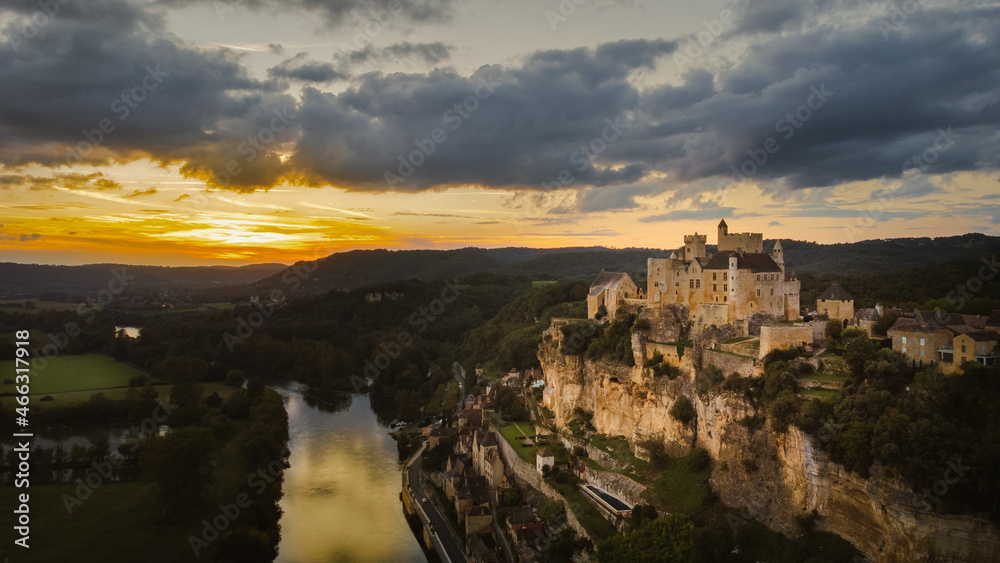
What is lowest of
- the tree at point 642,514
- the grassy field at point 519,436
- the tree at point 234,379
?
the tree at point 234,379

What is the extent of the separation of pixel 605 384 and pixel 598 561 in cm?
1129

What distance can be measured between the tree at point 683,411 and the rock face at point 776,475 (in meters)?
0.25

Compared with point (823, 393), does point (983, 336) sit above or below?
above

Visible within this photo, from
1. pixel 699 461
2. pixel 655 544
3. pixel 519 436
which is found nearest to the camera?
pixel 655 544

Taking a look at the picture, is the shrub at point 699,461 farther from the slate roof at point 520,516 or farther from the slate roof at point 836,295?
the slate roof at point 836,295

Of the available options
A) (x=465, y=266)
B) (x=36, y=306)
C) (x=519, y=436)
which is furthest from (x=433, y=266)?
(x=519, y=436)

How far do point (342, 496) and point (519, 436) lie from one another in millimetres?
10698

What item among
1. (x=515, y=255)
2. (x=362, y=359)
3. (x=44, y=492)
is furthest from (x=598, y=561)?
(x=515, y=255)

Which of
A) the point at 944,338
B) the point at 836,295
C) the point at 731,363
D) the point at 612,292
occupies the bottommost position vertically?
the point at 731,363

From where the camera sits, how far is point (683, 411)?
1056 inches

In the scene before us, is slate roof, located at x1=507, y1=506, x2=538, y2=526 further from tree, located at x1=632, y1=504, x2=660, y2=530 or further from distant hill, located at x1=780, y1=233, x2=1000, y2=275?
distant hill, located at x1=780, y1=233, x2=1000, y2=275

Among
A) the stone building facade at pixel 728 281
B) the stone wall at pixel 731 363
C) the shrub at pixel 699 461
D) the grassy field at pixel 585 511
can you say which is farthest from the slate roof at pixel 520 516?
the stone building facade at pixel 728 281

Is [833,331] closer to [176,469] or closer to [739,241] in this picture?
[739,241]

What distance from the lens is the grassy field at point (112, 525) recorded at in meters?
27.0
